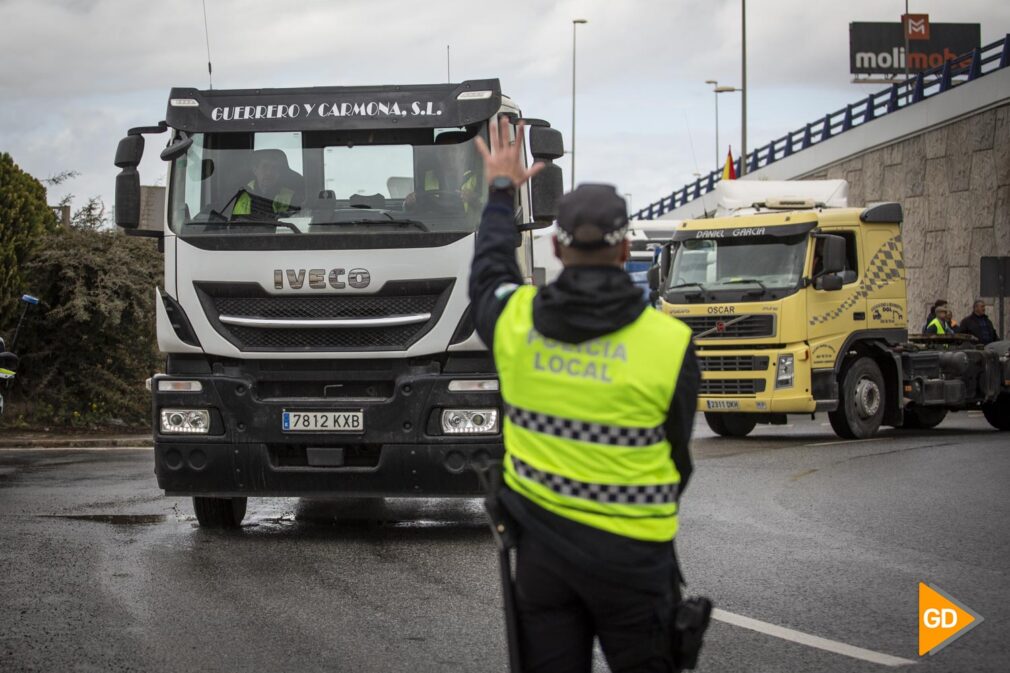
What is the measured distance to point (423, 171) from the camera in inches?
373

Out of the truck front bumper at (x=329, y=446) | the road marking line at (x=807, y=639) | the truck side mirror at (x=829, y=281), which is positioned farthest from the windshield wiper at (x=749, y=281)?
the road marking line at (x=807, y=639)

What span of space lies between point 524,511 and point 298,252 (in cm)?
567

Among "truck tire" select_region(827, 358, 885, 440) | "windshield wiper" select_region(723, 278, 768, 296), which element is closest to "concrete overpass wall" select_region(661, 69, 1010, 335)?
"truck tire" select_region(827, 358, 885, 440)

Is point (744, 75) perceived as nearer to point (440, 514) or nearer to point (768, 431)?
point (768, 431)

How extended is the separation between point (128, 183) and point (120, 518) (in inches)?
105

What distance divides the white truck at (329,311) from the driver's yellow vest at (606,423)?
5355 mm

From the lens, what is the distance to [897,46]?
80.6 meters

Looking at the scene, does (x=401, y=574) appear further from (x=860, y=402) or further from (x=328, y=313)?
(x=860, y=402)

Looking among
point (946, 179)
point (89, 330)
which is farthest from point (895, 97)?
point (89, 330)

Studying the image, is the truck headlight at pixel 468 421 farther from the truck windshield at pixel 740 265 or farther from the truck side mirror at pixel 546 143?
the truck windshield at pixel 740 265

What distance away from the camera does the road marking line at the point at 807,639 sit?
6.32 meters

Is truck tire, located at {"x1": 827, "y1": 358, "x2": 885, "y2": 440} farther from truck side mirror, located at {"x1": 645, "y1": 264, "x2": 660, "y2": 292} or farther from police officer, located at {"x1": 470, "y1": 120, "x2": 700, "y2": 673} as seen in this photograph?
police officer, located at {"x1": 470, "y1": 120, "x2": 700, "y2": 673}

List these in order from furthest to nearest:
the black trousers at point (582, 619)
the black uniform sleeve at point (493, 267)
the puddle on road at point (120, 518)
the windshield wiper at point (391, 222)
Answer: the puddle on road at point (120, 518) < the windshield wiper at point (391, 222) < the black uniform sleeve at point (493, 267) < the black trousers at point (582, 619)

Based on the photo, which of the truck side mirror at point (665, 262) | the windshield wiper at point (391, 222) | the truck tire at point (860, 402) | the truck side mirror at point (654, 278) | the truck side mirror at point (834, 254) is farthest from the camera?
the truck side mirror at point (654, 278)
